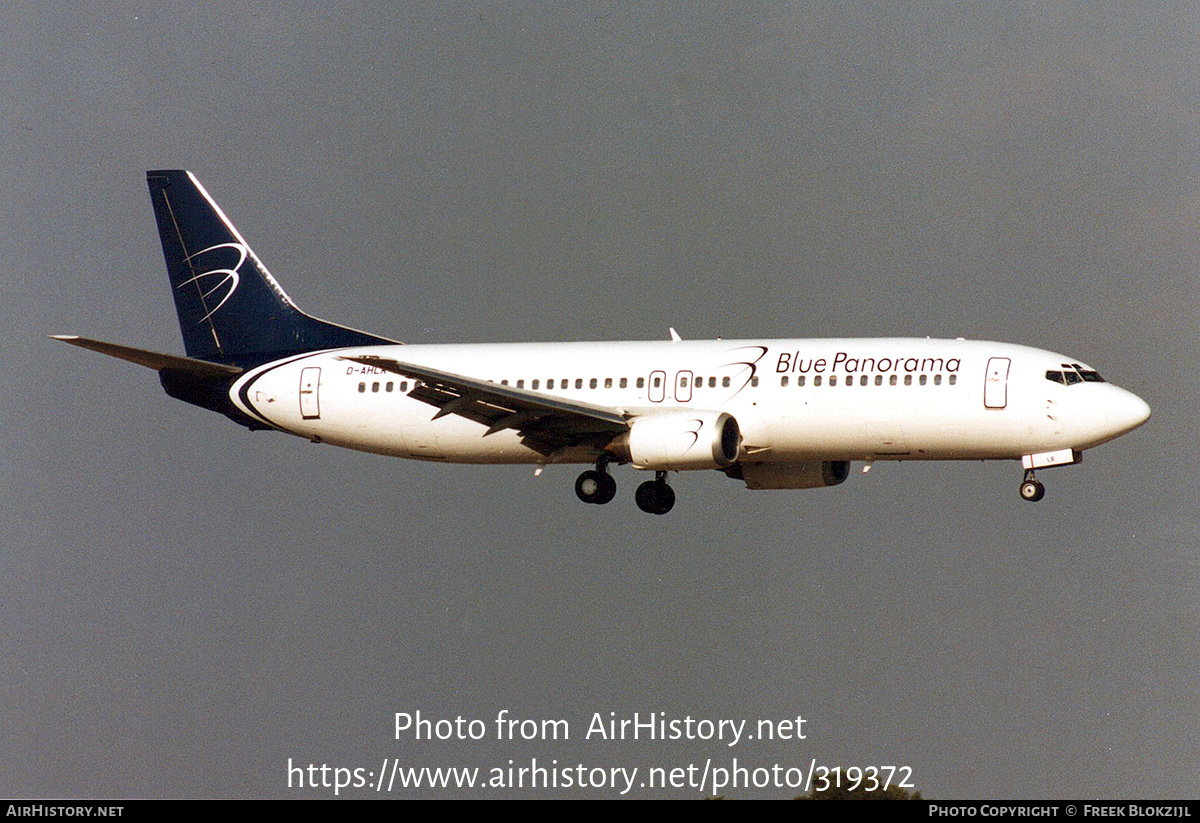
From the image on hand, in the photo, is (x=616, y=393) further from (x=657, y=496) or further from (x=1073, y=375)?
(x=1073, y=375)

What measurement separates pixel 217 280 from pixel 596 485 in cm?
1490

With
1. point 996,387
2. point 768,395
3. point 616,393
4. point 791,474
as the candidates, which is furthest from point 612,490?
point 996,387

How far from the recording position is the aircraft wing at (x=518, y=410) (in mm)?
55438

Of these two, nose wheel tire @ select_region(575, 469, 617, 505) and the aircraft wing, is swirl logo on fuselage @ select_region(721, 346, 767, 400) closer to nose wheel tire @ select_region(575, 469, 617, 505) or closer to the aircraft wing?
the aircraft wing

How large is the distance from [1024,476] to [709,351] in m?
9.68

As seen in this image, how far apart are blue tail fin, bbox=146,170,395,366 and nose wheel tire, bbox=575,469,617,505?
27.7 feet

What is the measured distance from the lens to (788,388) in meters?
55.7

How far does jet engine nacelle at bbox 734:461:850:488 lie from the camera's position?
5959 cm

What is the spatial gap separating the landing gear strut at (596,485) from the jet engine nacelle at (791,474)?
13.4 ft

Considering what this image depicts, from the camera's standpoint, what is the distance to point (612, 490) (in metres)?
60.6

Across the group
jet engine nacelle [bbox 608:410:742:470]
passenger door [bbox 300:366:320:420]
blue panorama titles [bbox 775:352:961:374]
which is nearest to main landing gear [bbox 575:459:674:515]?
jet engine nacelle [bbox 608:410:742:470]
